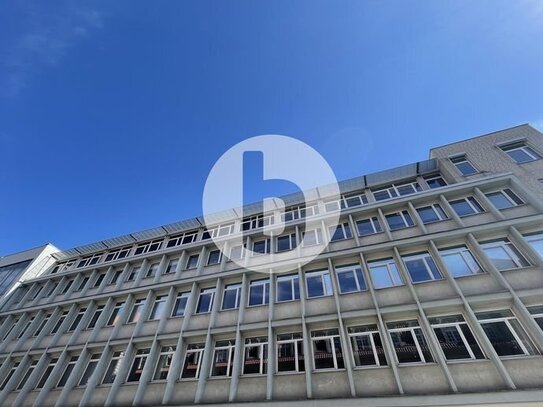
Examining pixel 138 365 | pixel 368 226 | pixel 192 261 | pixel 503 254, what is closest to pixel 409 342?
pixel 503 254

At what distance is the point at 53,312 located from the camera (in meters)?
17.9

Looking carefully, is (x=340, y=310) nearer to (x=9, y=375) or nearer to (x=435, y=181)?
(x=435, y=181)

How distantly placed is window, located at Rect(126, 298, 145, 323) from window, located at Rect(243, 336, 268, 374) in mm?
7176

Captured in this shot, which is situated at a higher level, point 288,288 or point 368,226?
point 368,226

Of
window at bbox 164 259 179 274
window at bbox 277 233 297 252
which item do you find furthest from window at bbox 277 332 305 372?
window at bbox 164 259 179 274

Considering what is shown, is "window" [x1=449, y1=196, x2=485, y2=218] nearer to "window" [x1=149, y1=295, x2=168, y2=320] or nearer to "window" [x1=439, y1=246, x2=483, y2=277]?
"window" [x1=439, y1=246, x2=483, y2=277]

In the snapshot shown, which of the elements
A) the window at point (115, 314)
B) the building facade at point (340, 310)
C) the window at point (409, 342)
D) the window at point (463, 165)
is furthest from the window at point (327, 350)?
the window at point (463, 165)

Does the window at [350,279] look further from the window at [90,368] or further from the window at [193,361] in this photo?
the window at [90,368]

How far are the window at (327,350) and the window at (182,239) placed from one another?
11955 millimetres

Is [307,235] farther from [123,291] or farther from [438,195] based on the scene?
[123,291]

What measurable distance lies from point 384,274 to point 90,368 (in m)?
16.3

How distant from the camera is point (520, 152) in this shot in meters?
15.2

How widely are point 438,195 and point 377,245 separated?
483 centimetres

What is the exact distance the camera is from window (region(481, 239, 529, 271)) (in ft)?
36.0
